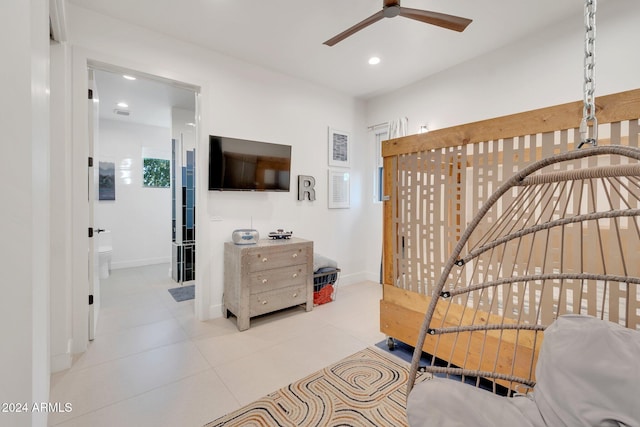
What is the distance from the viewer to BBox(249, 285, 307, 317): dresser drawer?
2.76m

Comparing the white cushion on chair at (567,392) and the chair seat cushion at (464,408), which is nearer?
the white cushion on chair at (567,392)

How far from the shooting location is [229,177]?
118 inches

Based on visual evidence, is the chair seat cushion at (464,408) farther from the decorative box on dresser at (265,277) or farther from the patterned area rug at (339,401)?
the decorative box on dresser at (265,277)

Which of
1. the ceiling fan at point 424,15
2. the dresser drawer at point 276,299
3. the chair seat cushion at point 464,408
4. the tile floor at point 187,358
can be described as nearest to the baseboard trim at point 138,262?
the tile floor at point 187,358

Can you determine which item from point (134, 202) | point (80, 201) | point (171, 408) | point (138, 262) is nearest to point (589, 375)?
point (171, 408)

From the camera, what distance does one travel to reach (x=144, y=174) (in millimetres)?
5441

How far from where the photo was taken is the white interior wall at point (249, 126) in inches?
98.2

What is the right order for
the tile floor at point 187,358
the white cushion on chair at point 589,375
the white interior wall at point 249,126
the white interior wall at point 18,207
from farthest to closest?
the white interior wall at point 249,126 < the tile floor at point 187,358 < the white cushion on chair at point 589,375 < the white interior wall at point 18,207

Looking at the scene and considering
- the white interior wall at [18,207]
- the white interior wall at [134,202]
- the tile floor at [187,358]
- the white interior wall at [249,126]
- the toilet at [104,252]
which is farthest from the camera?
the white interior wall at [134,202]

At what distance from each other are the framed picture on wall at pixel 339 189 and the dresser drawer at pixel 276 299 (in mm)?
1389

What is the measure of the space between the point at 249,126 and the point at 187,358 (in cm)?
234

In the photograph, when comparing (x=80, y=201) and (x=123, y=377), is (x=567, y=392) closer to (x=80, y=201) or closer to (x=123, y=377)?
(x=123, y=377)

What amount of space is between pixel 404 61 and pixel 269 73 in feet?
5.11

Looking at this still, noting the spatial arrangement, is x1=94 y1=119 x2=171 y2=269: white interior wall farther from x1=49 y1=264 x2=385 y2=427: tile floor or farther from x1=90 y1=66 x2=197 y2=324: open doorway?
x1=49 y1=264 x2=385 y2=427: tile floor
